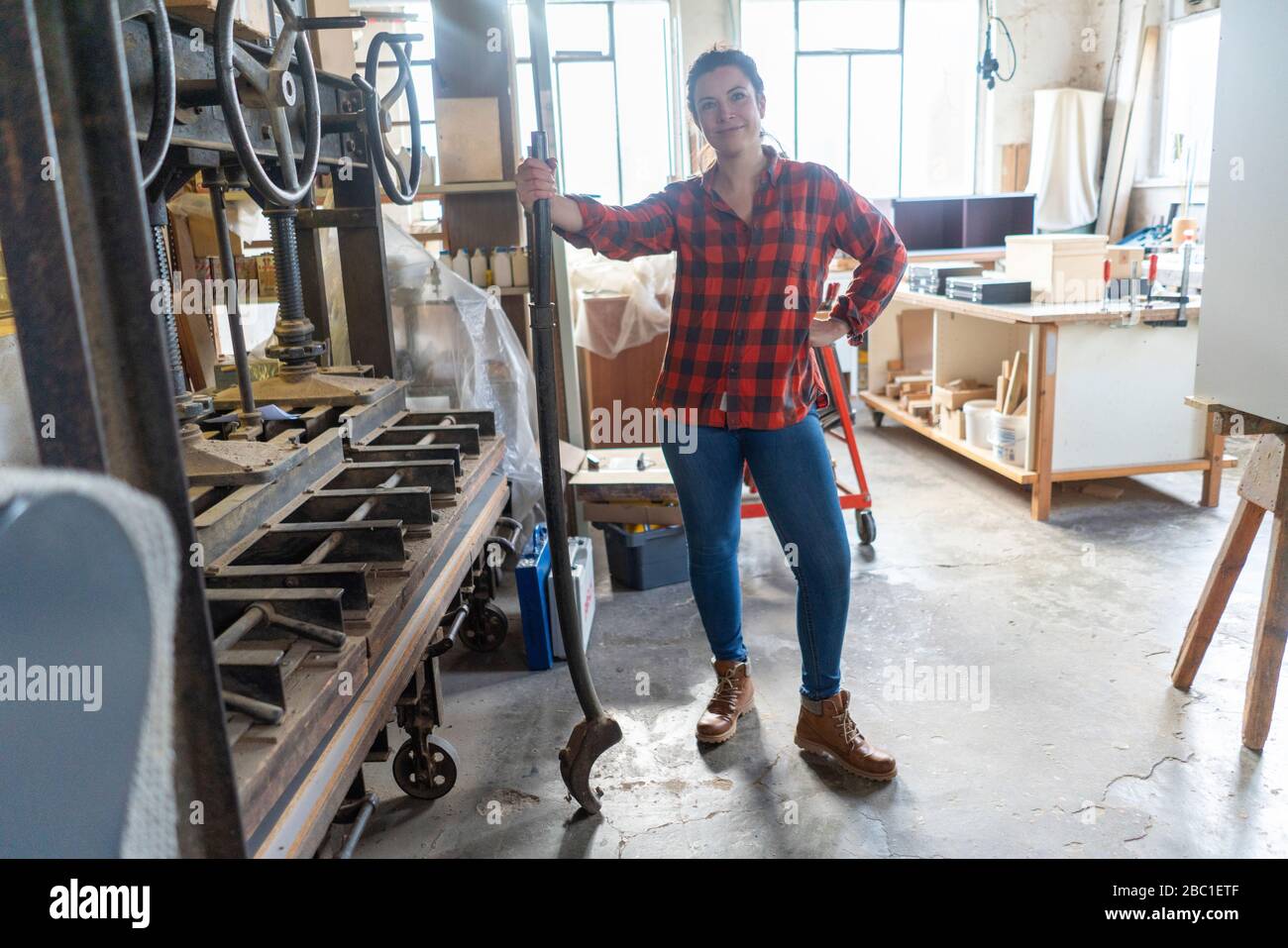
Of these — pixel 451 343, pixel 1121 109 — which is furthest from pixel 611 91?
pixel 451 343

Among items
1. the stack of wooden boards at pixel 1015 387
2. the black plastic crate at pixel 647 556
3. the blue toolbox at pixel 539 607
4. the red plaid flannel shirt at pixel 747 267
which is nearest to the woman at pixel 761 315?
the red plaid flannel shirt at pixel 747 267

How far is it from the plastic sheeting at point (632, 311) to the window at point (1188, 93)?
4.33 meters

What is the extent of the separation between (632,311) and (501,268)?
1109 millimetres

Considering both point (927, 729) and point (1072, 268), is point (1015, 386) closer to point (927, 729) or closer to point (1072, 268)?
point (1072, 268)

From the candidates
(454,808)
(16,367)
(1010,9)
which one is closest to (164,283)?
(16,367)

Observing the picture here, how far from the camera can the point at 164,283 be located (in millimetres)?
1282

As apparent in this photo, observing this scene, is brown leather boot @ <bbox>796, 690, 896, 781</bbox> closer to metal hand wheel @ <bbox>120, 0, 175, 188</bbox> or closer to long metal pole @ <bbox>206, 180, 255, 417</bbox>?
long metal pole @ <bbox>206, 180, 255, 417</bbox>

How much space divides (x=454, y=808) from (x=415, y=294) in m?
1.76

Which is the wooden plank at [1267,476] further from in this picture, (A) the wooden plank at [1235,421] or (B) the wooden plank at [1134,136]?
(B) the wooden plank at [1134,136]

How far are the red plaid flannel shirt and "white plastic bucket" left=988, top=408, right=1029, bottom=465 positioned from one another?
2034mm

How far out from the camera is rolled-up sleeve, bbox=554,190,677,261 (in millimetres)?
2000

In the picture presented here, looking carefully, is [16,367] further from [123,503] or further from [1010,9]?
[1010,9]

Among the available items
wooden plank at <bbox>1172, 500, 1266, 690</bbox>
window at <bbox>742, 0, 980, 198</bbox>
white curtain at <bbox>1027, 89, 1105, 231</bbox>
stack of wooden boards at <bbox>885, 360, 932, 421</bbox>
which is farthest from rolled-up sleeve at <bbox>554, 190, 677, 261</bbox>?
white curtain at <bbox>1027, 89, 1105, 231</bbox>

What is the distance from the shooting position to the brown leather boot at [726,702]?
2303 millimetres
